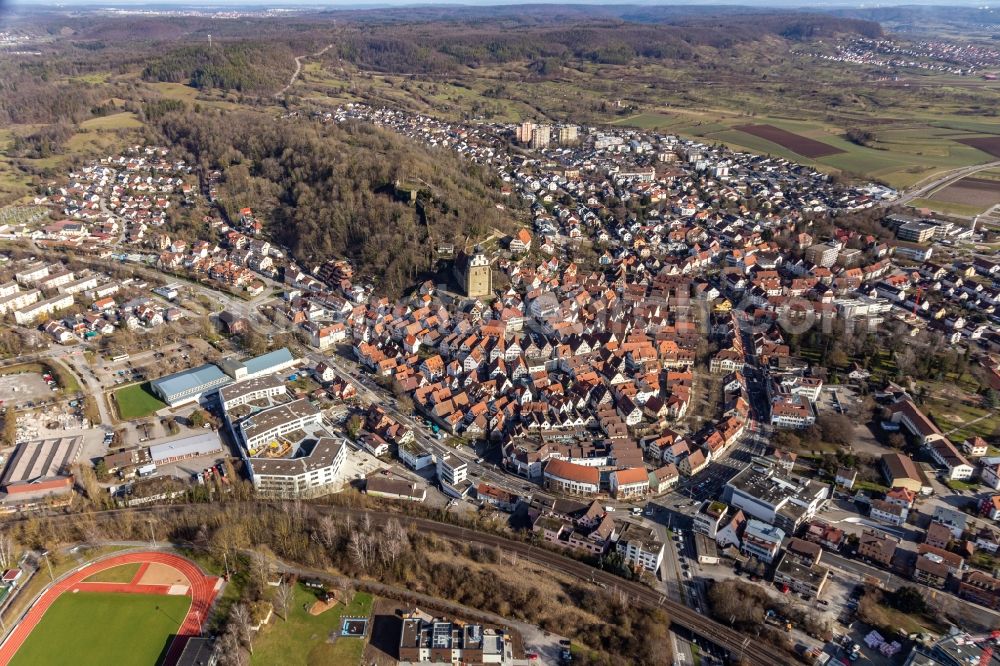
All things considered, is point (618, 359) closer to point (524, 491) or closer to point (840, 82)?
point (524, 491)

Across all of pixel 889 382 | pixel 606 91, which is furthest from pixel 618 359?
pixel 606 91

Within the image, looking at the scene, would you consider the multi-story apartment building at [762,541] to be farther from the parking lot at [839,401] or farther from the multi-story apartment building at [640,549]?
the parking lot at [839,401]

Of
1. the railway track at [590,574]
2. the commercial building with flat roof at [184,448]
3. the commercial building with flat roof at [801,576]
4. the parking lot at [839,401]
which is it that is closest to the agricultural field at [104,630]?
the railway track at [590,574]

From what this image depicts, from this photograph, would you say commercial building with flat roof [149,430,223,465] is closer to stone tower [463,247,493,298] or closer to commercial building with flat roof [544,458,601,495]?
commercial building with flat roof [544,458,601,495]

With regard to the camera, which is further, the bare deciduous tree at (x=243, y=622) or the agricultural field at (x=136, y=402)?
the agricultural field at (x=136, y=402)

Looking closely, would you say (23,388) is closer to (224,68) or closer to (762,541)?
(762,541)
